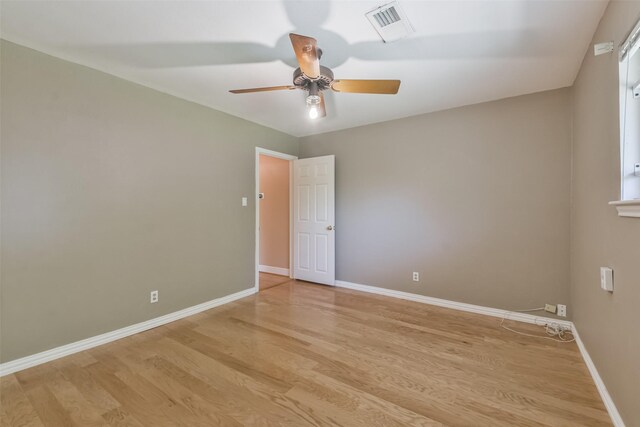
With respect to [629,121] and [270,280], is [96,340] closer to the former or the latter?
[270,280]

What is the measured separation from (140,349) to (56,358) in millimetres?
591

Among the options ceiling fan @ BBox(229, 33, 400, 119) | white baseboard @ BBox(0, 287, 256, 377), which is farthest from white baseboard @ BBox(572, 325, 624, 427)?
white baseboard @ BBox(0, 287, 256, 377)

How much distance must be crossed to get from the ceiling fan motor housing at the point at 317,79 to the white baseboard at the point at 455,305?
278cm

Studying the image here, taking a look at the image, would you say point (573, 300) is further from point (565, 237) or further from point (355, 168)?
point (355, 168)

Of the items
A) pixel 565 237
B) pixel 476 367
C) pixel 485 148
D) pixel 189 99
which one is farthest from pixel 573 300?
pixel 189 99

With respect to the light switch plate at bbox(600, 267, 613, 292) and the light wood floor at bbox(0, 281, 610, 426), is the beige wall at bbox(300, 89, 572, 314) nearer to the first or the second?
the light wood floor at bbox(0, 281, 610, 426)

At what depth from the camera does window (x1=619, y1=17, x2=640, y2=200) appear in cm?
138

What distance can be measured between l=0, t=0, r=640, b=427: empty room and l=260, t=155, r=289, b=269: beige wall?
1.14 m

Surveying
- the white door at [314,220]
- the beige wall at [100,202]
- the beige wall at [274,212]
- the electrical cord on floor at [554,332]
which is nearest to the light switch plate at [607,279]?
the electrical cord on floor at [554,332]

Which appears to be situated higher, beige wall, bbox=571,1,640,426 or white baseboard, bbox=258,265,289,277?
beige wall, bbox=571,1,640,426

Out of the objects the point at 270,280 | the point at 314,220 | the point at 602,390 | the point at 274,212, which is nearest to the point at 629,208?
the point at 602,390

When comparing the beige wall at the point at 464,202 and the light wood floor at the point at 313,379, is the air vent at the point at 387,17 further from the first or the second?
A: the light wood floor at the point at 313,379

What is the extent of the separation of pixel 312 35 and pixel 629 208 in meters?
2.09

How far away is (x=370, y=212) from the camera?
3887 millimetres
